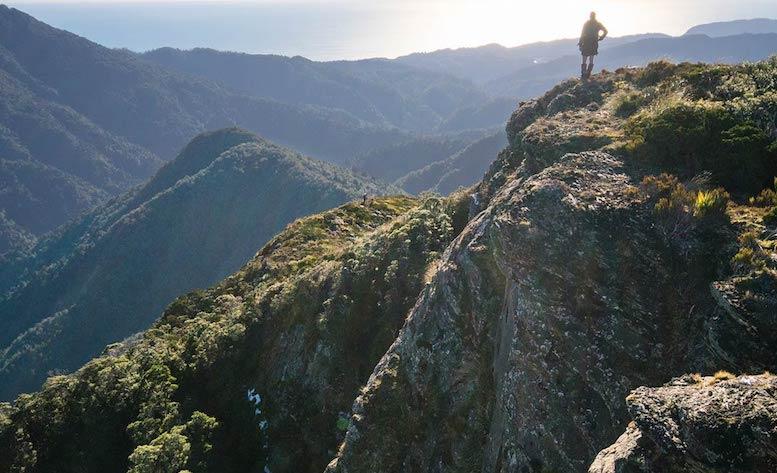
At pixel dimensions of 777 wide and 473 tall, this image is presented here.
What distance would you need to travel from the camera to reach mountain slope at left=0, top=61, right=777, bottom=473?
41.0 ft

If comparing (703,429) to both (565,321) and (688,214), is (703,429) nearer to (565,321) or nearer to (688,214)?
(565,321)

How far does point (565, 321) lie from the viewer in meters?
13.8

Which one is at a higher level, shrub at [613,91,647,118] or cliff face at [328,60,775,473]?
shrub at [613,91,647,118]

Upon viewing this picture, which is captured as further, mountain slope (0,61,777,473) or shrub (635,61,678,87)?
shrub (635,61,678,87)

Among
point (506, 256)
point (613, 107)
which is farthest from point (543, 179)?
point (613, 107)

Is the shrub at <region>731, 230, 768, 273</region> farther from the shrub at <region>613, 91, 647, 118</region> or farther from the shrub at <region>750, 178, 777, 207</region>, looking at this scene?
the shrub at <region>613, 91, 647, 118</region>

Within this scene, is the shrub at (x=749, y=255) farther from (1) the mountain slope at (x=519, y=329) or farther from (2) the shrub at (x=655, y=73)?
(2) the shrub at (x=655, y=73)

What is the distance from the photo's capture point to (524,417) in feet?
43.5

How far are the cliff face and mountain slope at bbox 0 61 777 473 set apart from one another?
58 millimetres

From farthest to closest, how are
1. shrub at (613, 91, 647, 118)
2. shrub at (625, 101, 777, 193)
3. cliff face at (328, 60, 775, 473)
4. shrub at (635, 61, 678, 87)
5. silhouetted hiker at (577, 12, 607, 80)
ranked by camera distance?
silhouetted hiker at (577, 12, 607, 80)
shrub at (635, 61, 678, 87)
shrub at (613, 91, 647, 118)
shrub at (625, 101, 777, 193)
cliff face at (328, 60, 775, 473)

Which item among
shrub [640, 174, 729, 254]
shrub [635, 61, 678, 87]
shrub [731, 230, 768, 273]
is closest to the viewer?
shrub [731, 230, 768, 273]

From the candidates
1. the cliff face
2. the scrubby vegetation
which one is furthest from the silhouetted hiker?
the scrubby vegetation

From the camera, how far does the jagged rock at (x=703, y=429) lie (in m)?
8.26

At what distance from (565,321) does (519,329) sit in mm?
1333
